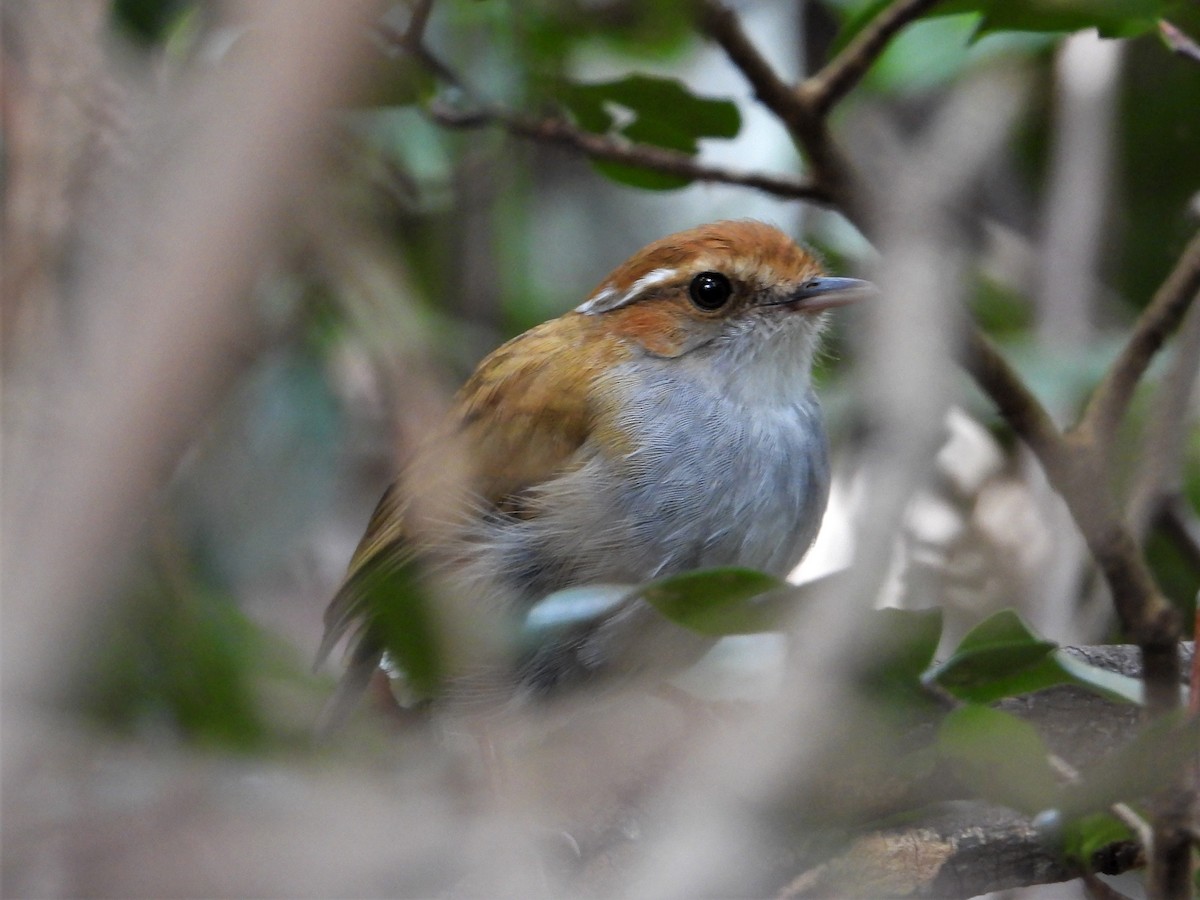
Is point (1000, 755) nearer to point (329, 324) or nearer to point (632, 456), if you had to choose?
point (632, 456)

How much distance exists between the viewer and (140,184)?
4.08ft

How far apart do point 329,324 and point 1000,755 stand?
2.97 metres

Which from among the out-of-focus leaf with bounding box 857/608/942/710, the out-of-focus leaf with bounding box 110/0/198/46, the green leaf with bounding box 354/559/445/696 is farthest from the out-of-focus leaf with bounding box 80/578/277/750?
the out-of-focus leaf with bounding box 110/0/198/46

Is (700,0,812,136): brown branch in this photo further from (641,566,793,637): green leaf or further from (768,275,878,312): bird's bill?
(641,566,793,637): green leaf

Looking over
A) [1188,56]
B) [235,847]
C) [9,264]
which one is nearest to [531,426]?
[9,264]

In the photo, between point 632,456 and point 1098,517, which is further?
point 632,456

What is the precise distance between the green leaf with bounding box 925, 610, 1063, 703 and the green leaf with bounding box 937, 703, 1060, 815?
0.05m

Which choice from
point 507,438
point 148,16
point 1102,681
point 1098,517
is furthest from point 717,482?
point 148,16

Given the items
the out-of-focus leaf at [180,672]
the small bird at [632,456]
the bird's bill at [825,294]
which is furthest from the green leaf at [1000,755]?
the bird's bill at [825,294]

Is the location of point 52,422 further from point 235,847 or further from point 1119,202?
point 1119,202

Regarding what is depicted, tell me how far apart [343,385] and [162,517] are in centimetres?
240

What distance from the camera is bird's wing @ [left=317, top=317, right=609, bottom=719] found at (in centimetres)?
326

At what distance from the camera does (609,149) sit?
2.87 metres

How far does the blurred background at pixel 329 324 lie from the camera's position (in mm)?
924
